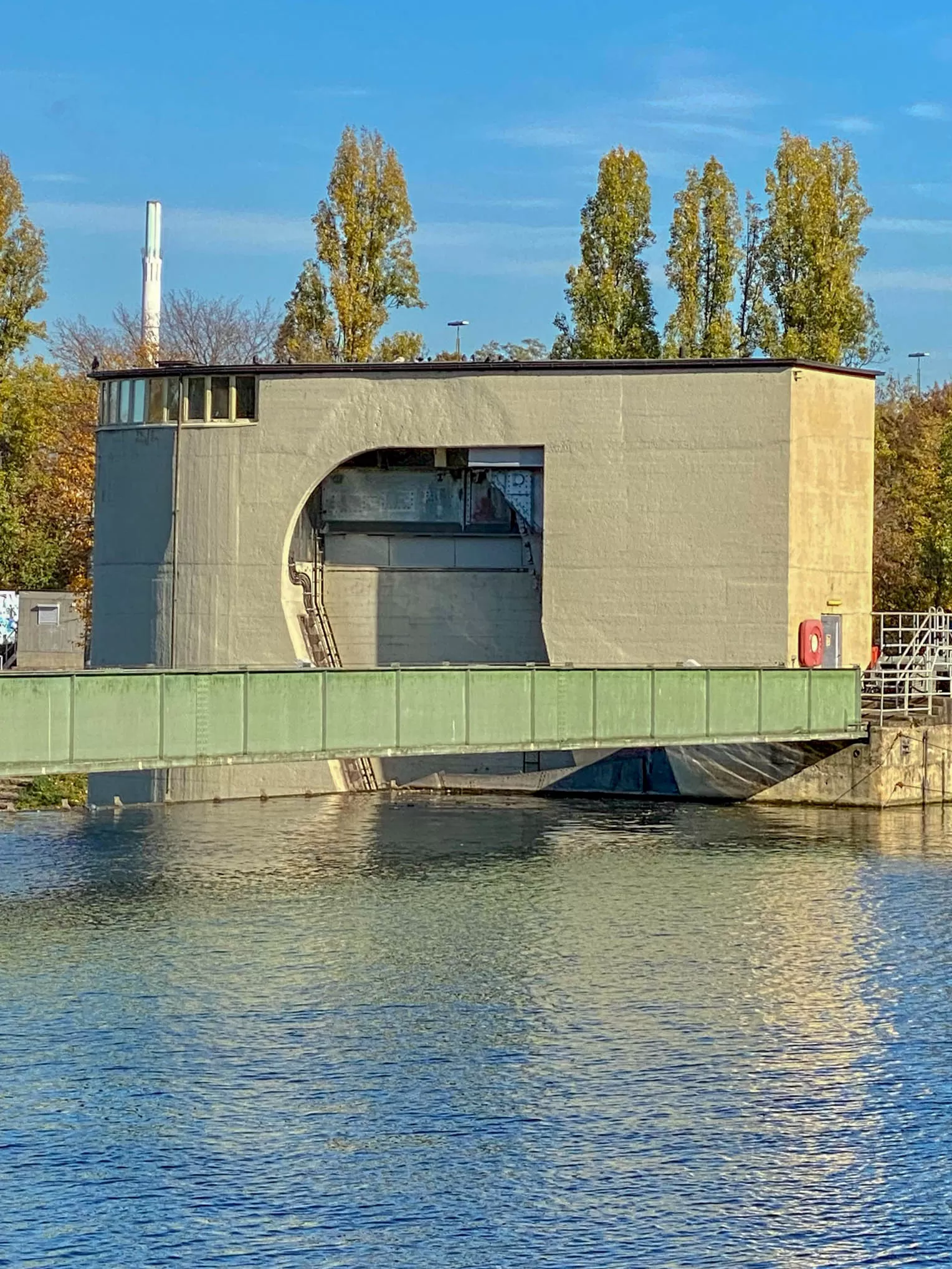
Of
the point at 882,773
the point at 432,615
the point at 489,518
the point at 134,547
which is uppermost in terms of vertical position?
the point at 489,518

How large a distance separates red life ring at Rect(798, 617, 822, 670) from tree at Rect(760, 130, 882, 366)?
29.1 meters

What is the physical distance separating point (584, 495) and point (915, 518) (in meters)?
33.7

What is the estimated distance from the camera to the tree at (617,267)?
73250 mm

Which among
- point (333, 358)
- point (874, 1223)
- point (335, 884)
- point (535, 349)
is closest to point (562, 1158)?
point (874, 1223)

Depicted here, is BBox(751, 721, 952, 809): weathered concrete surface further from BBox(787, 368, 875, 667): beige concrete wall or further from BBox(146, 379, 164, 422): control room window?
BBox(146, 379, 164, 422): control room window

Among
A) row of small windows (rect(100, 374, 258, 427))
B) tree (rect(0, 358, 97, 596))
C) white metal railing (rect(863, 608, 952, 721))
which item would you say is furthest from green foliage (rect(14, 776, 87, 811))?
white metal railing (rect(863, 608, 952, 721))

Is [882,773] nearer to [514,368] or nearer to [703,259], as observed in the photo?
[514,368]

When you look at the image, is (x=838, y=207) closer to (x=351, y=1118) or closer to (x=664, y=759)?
A: (x=664, y=759)

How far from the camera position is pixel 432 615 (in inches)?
1816

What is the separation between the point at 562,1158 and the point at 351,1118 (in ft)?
7.38

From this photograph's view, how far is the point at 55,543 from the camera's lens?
90188mm

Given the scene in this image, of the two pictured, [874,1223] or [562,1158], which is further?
[562,1158]

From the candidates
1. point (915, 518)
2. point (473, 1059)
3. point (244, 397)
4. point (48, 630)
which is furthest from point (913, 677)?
point (48, 630)

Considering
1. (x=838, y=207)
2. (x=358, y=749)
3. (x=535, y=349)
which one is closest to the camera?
(x=358, y=749)
